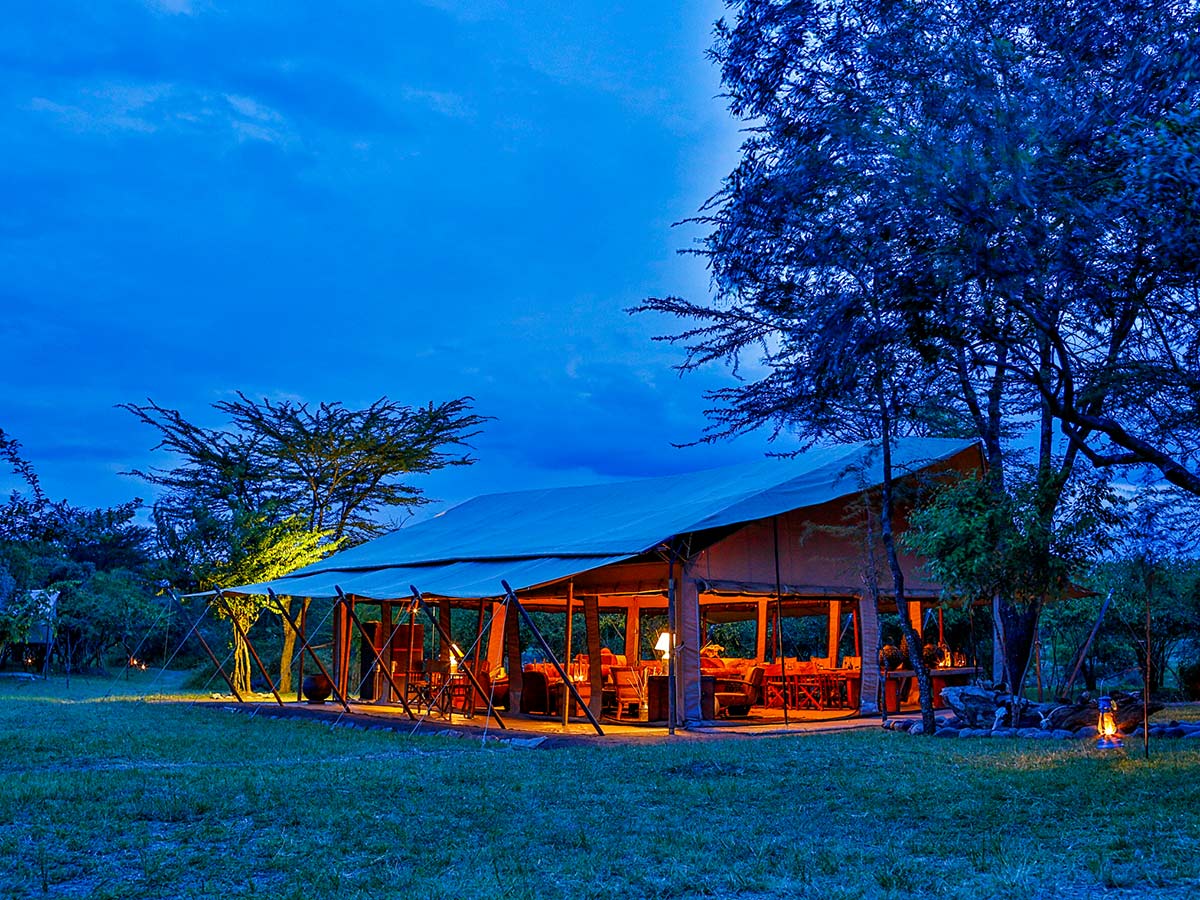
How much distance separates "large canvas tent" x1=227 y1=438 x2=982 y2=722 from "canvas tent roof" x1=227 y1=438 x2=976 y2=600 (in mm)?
34

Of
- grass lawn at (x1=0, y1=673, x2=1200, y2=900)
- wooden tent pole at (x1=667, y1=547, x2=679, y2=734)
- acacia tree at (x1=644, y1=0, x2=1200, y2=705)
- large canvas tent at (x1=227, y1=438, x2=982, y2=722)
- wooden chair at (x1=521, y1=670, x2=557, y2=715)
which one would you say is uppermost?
acacia tree at (x1=644, y1=0, x2=1200, y2=705)

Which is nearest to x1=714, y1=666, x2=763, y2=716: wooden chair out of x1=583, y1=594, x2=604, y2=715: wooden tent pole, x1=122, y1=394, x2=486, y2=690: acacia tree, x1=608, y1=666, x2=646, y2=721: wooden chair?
x1=608, y1=666, x2=646, y2=721: wooden chair

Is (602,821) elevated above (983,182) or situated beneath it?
situated beneath

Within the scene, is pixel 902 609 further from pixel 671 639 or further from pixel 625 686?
pixel 625 686

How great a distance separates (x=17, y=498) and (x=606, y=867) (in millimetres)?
4371

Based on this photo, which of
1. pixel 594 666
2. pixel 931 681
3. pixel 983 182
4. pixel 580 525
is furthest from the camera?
pixel 931 681

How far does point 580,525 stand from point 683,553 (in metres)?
2.73

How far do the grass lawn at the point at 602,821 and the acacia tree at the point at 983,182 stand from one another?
255 centimetres

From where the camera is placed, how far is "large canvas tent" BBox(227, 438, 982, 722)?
42.7ft

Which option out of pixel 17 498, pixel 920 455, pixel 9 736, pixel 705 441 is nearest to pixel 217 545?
pixel 9 736

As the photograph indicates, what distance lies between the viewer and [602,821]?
21.4ft

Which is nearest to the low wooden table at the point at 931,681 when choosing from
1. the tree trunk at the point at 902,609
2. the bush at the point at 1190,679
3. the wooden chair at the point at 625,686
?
the tree trunk at the point at 902,609

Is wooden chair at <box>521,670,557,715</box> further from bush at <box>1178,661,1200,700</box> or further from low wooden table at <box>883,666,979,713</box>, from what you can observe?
bush at <box>1178,661,1200,700</box>

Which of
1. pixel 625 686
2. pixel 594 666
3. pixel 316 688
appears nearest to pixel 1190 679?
pixel 625 686
